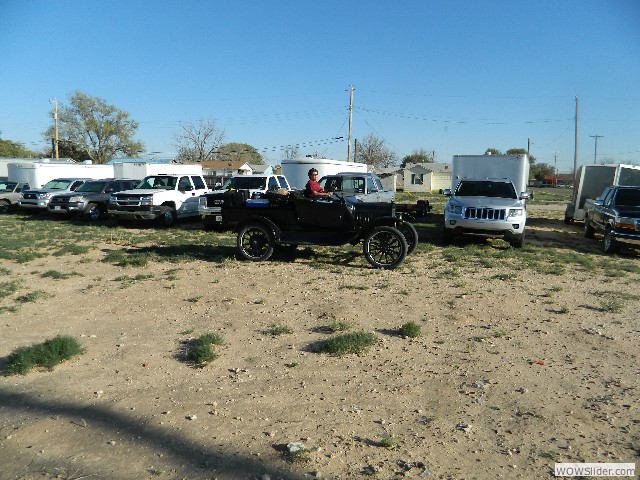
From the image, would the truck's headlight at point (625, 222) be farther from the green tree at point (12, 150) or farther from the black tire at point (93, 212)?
the green tree at point (12, 150)

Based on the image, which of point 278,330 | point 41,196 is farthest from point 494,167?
Answer: point 41,196

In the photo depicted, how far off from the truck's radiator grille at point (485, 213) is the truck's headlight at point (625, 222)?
8.44ft

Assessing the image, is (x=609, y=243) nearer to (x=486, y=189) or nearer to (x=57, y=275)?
(x=486, y=189)

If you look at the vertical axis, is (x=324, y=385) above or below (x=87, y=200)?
below

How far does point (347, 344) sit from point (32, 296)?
5.07m

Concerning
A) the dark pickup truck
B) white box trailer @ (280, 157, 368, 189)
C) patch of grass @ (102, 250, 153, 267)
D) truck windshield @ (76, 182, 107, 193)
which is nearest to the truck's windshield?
the dark pickup truck

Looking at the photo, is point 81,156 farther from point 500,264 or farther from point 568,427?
point 568,427

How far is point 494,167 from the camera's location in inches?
690

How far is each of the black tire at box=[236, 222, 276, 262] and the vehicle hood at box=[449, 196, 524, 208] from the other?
4.90 m

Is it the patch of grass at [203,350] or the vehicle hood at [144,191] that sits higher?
the vehicle hood at [144,191]

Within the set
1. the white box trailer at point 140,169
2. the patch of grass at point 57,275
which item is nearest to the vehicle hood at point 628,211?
the patch of grass at point 57,275

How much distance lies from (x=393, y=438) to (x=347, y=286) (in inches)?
178

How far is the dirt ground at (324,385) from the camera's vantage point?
11.2ft

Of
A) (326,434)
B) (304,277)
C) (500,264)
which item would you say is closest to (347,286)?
(304,277)
